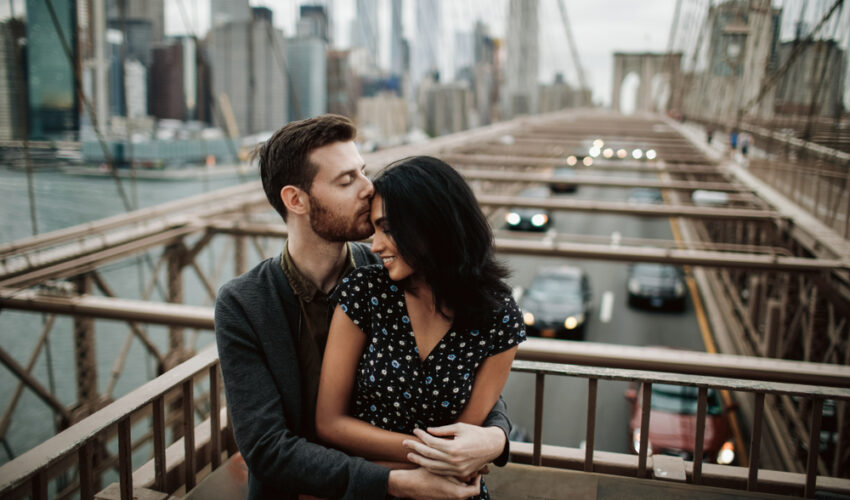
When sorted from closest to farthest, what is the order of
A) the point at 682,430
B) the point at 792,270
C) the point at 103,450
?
1. the point at 792,270
2. the point at 103,450
3. the point at 682,430

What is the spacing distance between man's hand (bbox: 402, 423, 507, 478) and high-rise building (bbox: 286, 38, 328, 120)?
32.8 feet

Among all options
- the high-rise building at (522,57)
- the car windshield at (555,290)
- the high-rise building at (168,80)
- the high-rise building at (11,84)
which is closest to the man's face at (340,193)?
the high-rise building at (11,84)

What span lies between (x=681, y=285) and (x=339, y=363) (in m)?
18.6

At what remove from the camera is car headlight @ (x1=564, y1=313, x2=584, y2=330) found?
14.2 metres

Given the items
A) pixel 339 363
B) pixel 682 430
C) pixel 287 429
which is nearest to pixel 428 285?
pixel 339 363

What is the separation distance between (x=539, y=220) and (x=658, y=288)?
21.1 ft

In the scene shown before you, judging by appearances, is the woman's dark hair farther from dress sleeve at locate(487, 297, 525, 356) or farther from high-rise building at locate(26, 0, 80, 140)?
high-rise building at locate(26, 0, 80, 140)

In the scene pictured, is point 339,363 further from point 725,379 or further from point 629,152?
point 629,152

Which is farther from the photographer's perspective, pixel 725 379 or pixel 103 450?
pixel 103 450

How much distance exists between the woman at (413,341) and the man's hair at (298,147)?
0.71 ft

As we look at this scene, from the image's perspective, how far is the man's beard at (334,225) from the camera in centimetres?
180

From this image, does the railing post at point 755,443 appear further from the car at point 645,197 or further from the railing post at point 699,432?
the car at point 645,197

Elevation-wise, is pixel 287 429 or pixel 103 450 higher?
pixel 287 429

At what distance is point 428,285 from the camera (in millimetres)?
1706
